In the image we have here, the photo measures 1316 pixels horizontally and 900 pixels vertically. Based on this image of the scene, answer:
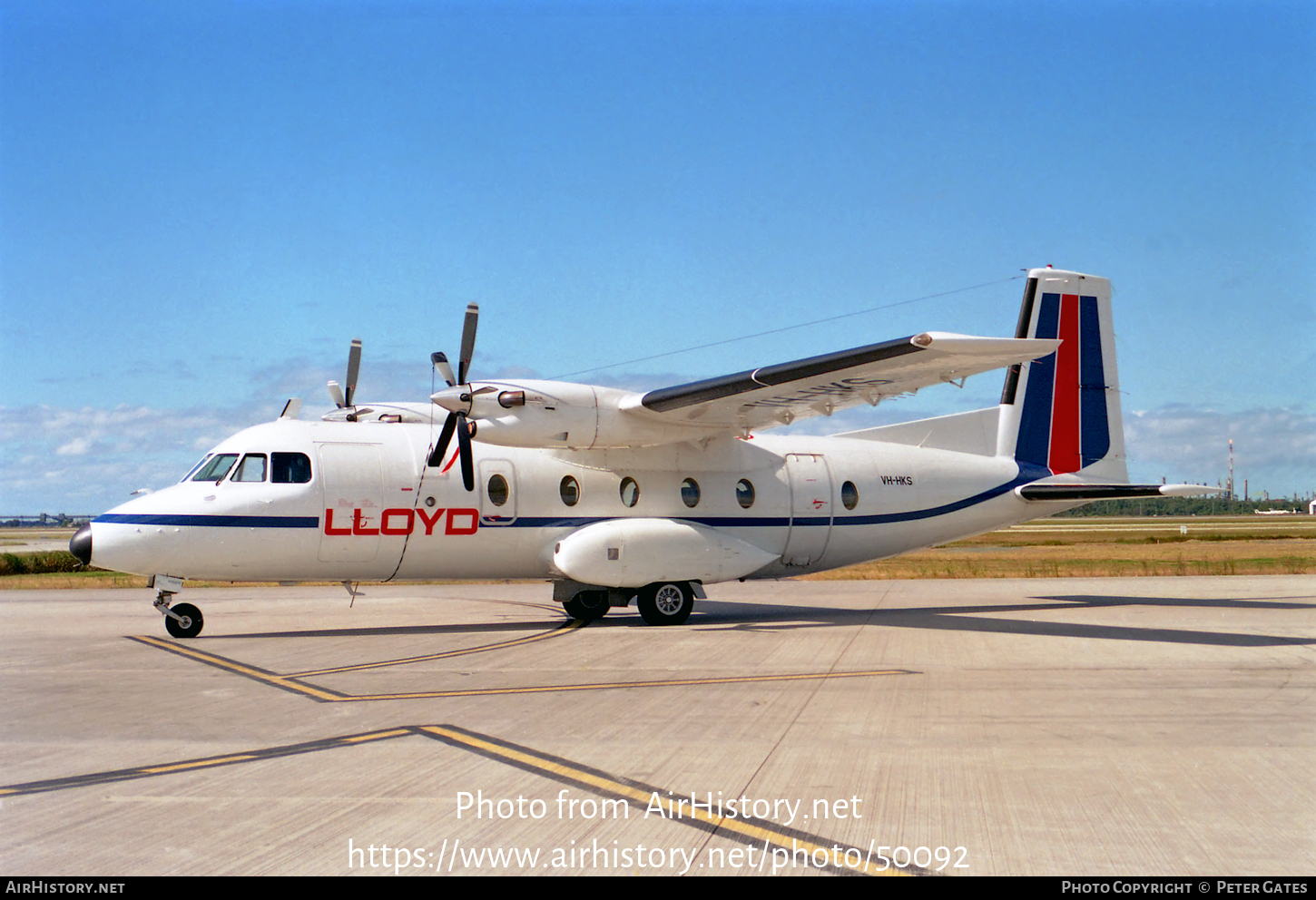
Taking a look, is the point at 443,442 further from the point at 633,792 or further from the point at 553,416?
the point at 633,792

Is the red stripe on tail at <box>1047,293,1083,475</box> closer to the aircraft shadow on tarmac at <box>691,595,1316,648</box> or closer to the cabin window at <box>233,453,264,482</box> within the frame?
the aircraft shadow on tarmac at <box>691,595,1316,648</box>

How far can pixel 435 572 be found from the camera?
56.7 feet

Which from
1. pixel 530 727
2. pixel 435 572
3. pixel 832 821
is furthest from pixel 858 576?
pixel 832 821

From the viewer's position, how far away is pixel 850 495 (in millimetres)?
20219

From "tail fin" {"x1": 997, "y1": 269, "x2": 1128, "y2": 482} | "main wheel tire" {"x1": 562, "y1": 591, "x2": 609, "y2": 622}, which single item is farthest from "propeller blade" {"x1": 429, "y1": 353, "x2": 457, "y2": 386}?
"tail fin" {"x1": 997, "y1": 269, "x2": 1128, "y2": 482}

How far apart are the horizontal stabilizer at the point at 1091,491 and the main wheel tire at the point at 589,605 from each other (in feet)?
30.0

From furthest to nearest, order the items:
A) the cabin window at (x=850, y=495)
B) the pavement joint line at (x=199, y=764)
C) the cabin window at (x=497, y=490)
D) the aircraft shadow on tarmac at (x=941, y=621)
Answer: the cabin window at (x=850, y=495)
the cabin window at (x=497, y=490)
the aircraft shadow on tarmac at (x=941, y=621)
the pavement joint line at (x=199, y=764)

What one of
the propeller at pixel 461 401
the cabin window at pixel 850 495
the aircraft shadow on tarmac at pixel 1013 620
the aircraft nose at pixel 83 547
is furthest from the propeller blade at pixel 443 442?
the cabin window at pixel 850 495

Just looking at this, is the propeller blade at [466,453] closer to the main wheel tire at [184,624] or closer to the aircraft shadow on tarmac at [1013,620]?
the main wheel tire at [184,624]

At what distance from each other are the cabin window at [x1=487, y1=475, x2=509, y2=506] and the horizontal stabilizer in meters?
11.0

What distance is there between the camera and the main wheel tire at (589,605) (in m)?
19.1

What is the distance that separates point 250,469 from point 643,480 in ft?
21.8

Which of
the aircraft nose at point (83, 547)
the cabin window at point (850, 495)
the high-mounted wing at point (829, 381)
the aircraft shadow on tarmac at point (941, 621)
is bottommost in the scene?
the aircraft shadow on tarmac at point (941, 621)
